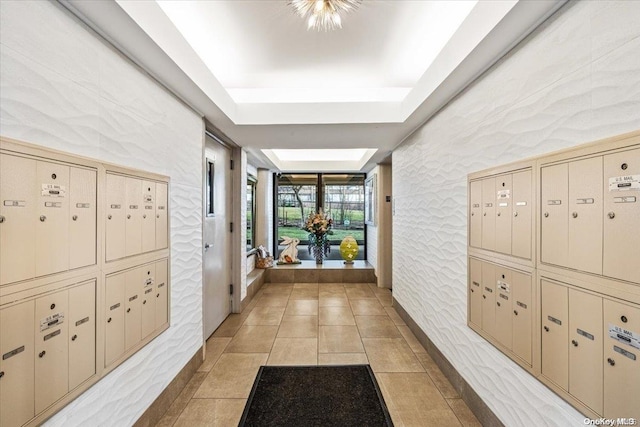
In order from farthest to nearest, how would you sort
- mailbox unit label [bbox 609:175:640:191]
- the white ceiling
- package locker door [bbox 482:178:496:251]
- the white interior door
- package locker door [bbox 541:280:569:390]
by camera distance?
the white interior door
package locker door [bbox 482:178:496:251]
the white ceiling
package locker door [bbox 541:280:569:390]
mailbox unit label [bbox 609:175:640:191]

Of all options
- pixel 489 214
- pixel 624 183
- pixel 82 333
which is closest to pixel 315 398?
pixel 82 333

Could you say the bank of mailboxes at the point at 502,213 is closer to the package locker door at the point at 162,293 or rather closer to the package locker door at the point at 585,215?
the package locker door at the point at 585,215

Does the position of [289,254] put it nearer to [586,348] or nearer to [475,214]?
[475,214]

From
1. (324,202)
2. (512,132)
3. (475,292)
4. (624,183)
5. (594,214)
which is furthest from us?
(324,202)

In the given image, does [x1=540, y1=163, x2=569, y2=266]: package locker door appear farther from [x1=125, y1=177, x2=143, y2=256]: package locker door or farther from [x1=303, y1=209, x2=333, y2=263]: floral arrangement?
[x1=303, y1=209, x2=333, y2=263]: floral arrangement

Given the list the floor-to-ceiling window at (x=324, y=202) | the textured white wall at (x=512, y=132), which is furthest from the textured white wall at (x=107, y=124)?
the floor-to-ceiling window at (x=324, y=202)

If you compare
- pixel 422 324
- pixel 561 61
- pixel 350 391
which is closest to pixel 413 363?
pixel 422 324

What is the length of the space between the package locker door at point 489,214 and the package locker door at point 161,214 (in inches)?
84.4

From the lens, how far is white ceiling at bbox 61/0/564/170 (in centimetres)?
144

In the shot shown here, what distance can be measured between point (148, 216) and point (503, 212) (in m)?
2.16

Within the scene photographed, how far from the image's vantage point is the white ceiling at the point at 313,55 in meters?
1.44

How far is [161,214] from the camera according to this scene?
1963 millimetres

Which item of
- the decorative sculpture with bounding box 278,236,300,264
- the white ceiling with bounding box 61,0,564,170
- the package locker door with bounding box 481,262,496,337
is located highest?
the white ceiling with bounding box 61,0,564,170

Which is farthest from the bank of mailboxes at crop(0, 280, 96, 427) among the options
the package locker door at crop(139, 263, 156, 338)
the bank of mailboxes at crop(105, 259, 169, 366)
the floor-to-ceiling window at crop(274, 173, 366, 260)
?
the floor-to-ceiling window at crop(274, 173, 366, 260)
